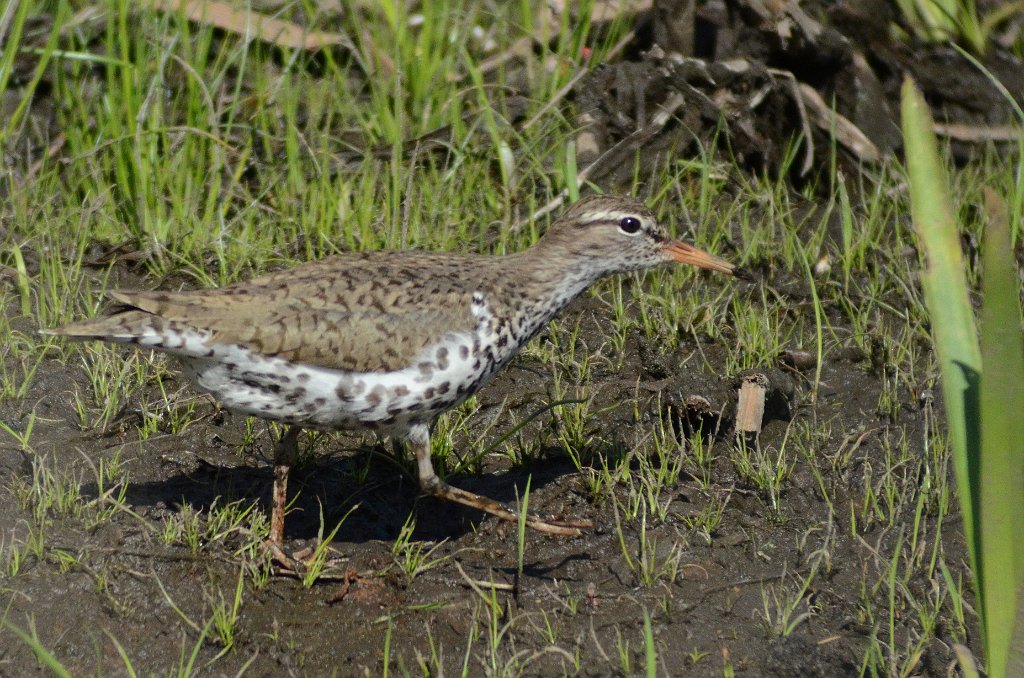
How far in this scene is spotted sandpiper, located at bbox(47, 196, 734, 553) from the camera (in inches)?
190

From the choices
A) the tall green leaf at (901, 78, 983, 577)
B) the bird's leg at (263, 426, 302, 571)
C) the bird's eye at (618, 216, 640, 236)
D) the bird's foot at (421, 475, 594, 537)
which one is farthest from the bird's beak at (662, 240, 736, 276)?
the tall green leaf at (901, 78, 983, 577)

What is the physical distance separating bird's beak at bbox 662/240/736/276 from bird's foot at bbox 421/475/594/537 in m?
1.35

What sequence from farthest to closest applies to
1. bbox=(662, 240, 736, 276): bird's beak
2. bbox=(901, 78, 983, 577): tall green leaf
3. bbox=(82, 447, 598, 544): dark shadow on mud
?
bbox=(662, 240, 736, 276): bird's beak
bbox=(82, 447, 598, 544): dark shadow on mud
bbox=(901, 78, 983, 577): tall green leaf

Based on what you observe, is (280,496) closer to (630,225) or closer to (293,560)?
(293,560)

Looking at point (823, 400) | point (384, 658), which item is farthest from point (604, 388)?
point (384, 658)

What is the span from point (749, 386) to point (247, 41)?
12.1 ft

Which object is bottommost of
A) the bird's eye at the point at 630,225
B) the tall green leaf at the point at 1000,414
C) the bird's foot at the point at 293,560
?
the bird's foot at the point at 293,560

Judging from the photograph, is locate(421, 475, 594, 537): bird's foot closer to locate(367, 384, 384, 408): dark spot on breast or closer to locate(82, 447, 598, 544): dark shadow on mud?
locate(82, 447, 598, 544): dark shadow on mud

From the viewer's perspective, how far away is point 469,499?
5508 mm

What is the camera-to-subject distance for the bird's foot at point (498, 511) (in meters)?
5.42

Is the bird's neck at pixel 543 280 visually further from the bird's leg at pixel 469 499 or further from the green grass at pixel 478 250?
the bird's leg at pixel 469 499

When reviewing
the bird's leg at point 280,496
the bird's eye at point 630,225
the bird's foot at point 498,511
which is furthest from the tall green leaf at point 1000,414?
the bird's leg at point 280,496

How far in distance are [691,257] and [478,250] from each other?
5.11 ft

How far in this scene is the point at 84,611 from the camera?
4.82 m
